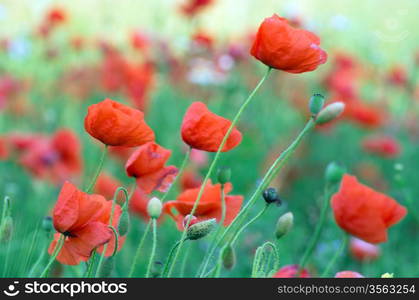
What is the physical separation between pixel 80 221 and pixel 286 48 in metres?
0.27

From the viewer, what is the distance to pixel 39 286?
2.55 ft

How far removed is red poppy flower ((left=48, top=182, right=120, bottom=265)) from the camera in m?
0.74

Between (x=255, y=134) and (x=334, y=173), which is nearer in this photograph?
(x=334, y=173)

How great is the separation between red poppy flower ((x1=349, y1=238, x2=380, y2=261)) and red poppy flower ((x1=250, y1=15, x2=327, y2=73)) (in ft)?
2.96

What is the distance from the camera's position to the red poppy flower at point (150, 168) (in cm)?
86

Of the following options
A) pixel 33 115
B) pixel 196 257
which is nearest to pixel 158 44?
pixel 33 115

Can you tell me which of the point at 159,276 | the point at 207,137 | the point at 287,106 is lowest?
the point at 287,106

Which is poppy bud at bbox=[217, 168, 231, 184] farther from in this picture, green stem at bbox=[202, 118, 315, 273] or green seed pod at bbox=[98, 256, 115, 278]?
green seed pod at bbox=[98, 256, 115, 278]

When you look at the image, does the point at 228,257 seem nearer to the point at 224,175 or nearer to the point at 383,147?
the point at 224,175

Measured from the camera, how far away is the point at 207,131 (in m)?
0.82

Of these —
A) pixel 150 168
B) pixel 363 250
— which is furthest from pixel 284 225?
pixel 363 250

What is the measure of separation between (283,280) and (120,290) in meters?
0.16

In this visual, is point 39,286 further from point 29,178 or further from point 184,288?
point 29,178

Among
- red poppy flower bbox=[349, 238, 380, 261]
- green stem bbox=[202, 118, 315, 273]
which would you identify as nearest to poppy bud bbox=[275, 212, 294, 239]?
green stem bbox=[202, 118, 315, 273]
